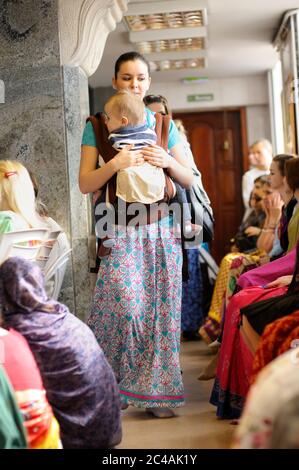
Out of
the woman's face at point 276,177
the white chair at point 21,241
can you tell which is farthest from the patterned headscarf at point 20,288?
the woman's face at point 276,177

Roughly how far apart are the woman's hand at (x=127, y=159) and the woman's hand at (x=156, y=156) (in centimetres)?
3

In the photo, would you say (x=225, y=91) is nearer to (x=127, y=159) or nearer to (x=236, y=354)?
(x=127, y=159)

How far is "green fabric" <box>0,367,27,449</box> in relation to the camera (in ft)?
5.64

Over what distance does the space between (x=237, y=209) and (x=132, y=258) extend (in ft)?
25.4

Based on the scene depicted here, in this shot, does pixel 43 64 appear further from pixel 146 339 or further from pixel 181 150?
pixel 146 339

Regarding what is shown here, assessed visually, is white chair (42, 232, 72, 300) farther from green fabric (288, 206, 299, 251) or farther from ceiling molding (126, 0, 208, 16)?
ceiling molding (126, 0, 208, 16)

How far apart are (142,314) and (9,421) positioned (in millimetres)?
1447

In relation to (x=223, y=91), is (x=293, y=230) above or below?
below

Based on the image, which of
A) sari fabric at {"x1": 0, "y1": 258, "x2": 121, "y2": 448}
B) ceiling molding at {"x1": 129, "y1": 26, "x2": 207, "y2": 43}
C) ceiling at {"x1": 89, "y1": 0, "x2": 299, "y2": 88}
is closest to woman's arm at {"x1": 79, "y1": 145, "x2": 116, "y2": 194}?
sari fabric at {"x1": 0, "y1": 258, "x2": 121, "y2": 448}

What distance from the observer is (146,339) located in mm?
3164

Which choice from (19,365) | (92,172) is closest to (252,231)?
(92,172)

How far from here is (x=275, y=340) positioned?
241 cm

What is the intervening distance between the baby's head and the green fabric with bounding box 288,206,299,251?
0.97 metres
